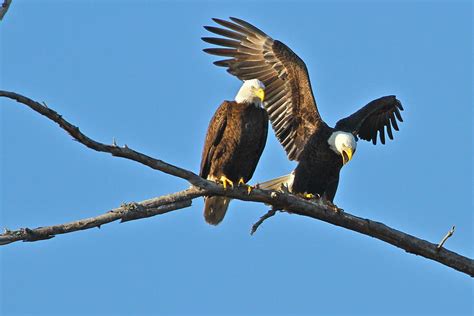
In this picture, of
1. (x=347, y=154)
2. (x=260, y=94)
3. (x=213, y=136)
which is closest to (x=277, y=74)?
(x=347, y=154)

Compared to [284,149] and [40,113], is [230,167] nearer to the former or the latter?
[284,149]

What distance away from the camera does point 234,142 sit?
787cm

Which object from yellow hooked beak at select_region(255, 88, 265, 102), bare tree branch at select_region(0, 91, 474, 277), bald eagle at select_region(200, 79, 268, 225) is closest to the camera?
bare tree branch at select_region(0, 91, 474, 277)

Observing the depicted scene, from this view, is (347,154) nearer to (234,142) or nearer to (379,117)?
(234,142)

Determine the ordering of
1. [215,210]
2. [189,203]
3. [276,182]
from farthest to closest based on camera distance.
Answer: [276,182] → [215,210] → [189,203]

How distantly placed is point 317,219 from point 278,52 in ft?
9.32

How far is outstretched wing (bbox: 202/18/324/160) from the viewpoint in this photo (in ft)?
31.0

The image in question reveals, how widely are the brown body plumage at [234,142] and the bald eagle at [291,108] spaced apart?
1.13m

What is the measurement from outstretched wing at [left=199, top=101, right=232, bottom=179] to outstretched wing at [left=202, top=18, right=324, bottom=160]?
1.58 meters

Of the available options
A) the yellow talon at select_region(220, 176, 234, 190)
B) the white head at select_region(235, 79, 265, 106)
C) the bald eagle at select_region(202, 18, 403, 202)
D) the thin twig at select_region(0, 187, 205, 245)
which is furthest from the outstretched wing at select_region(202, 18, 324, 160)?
the thin twig at select_region(0, 187, 205, 245)

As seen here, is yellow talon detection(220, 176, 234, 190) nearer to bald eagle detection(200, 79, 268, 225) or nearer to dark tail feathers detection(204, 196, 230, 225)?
bald eagle detection(200, 79, 268, 225)

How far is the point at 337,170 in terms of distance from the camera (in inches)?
357

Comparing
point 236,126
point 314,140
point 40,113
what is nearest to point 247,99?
point 236,126

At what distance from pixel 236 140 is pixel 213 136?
0.20m
